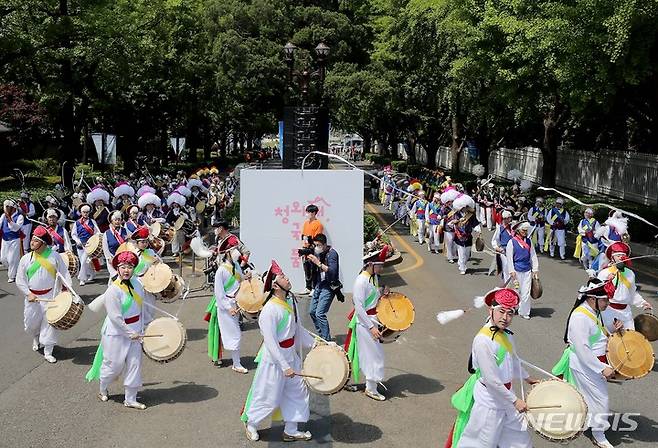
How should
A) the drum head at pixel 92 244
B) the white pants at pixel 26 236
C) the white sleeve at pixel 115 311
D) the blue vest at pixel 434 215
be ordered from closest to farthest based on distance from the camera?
1. the white sleeve at pixel 115 311
2. the drum head at pixel 92 244
3. the white pants at pixel 26 236
4. the blue vest at pixel 434 215

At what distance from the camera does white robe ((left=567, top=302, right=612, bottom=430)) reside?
20.7ft

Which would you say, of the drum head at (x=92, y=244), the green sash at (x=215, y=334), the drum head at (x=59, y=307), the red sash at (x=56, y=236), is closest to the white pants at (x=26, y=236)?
the drum head at (x=92, y=244)

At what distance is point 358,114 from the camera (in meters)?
29.1

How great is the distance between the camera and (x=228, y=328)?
8781mm

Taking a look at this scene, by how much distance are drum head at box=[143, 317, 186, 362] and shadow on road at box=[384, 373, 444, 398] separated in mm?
2476

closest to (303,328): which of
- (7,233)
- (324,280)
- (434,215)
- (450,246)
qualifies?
(324,280)

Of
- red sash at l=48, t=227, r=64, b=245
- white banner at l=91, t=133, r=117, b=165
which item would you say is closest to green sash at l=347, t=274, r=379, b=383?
red sash at l=48, t=227, r=64, b=245

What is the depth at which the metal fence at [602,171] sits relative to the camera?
26.4 metres

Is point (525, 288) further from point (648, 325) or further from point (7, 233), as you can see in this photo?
point (7, 233)

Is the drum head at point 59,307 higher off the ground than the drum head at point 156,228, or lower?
lower

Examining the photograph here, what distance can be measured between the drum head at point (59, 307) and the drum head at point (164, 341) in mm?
1531

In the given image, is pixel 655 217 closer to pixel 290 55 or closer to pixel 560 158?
pixel 290 55

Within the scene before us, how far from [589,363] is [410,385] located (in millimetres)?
2478

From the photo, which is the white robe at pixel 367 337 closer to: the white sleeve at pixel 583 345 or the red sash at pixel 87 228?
the white sleeve at pixel 583 345
